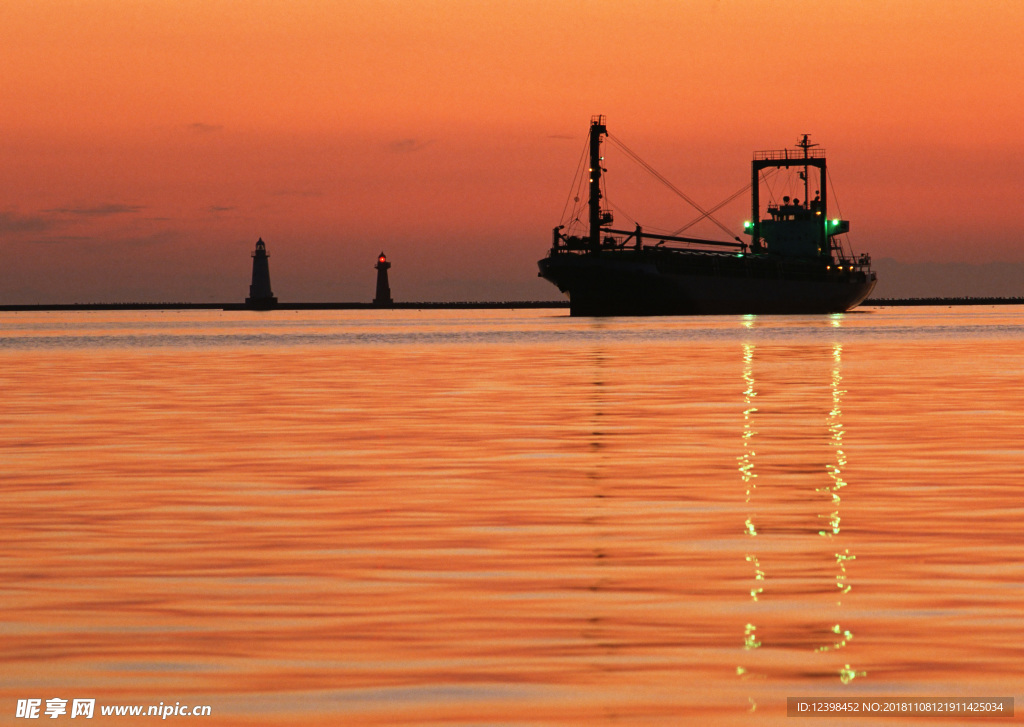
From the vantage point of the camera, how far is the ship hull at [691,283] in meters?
154

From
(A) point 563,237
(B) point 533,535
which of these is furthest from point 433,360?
(A) point 563,237

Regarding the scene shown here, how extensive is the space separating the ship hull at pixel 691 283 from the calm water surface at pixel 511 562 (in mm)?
124049

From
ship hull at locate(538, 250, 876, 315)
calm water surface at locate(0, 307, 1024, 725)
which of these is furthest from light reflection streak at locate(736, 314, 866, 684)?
ship hull at locate(538, 250, 876, 315)

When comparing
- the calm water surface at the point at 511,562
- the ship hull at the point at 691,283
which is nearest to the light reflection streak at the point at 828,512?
the calm water surface at the point at 511,562

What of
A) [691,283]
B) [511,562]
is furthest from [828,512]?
→ [691,283]

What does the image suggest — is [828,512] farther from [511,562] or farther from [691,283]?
[691,283]

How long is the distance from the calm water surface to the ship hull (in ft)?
407

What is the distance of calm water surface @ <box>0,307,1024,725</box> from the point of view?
28.0 ft

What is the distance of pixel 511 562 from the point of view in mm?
12578

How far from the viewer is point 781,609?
34.5ft

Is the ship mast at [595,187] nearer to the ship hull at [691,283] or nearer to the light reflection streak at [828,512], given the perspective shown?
the ship hull at [691,283]

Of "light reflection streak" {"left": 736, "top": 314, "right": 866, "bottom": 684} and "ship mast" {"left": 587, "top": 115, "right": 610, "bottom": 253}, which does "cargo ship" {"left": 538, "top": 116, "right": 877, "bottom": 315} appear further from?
"light reflection streak" {"left": 736, "top": 314, "right": 866, "bottom": 684}

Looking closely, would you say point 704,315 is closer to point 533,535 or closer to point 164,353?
point 164,353

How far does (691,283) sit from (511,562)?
14923cm
